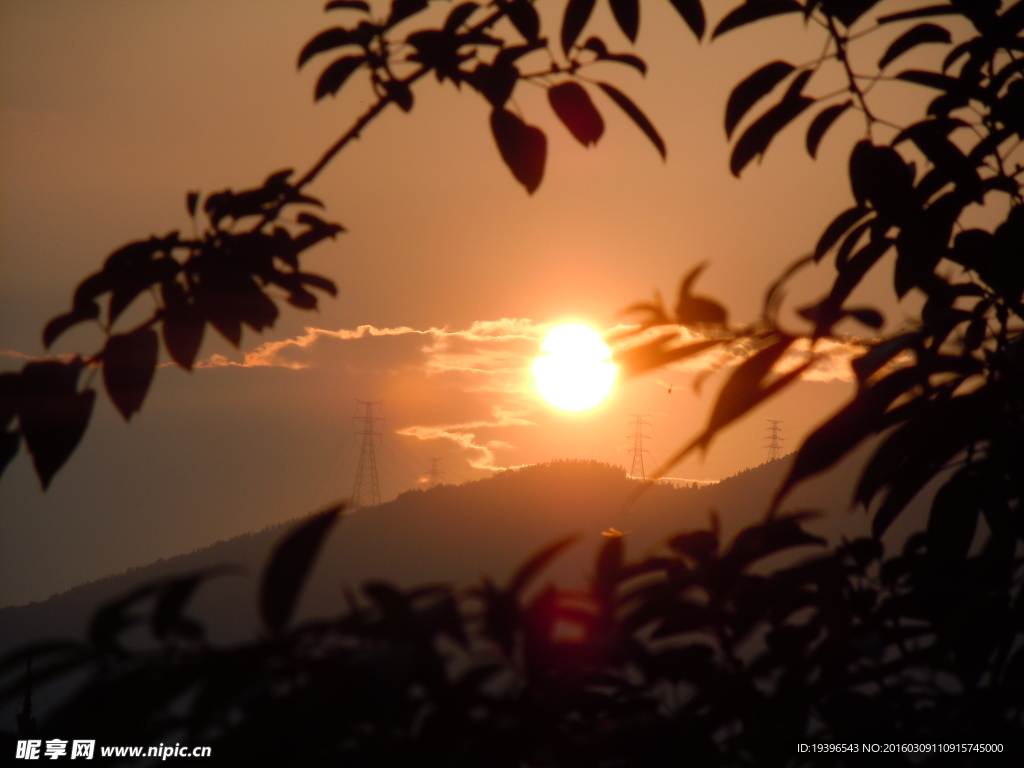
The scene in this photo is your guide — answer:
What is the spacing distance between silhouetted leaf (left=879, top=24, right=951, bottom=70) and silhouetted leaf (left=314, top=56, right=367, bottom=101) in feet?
3.86

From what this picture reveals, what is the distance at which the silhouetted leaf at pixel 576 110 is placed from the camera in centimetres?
142

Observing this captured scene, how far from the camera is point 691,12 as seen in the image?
1498mm

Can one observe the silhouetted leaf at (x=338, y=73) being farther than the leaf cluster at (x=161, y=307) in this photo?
Yes

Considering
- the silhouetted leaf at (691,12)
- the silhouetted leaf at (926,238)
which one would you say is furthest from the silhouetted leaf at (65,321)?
the silhouetted leaf at (926,238)

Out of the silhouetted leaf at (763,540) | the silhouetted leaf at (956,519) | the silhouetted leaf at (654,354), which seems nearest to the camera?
the silhouetted leaf at (654,354)

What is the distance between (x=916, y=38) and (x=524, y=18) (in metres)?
0.94

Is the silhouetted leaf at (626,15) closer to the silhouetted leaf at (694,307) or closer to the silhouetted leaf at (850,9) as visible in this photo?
the silhouetted leaf at (850,9)

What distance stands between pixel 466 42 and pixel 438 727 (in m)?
1.17

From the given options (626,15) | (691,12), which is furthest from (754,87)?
(626,15)

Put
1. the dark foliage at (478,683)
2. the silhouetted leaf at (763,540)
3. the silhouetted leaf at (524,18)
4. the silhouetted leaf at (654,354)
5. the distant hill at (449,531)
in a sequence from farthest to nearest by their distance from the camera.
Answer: the distant hill at (449,531) < the silhouetted leaf at (524,18) < the silhouetted leaf at (763,540) < the silhouetted leaf at (654,354) < the dark foliage at (478,683)

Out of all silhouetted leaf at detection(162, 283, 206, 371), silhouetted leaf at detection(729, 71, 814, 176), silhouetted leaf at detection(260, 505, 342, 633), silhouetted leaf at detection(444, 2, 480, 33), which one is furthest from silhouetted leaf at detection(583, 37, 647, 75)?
silhouetted leaf at detection(260, 505, 342, 633)

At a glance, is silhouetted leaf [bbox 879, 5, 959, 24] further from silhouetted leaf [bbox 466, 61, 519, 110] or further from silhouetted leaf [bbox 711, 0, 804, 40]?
silhouetted leaf [bbox 466, 61, 519, 110]

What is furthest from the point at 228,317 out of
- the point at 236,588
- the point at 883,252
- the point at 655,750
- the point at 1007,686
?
the point at 236,588

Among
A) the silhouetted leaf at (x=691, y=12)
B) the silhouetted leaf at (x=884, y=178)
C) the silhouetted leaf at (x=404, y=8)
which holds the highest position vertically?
the silhouetted leaf at (x=691, y=12)
